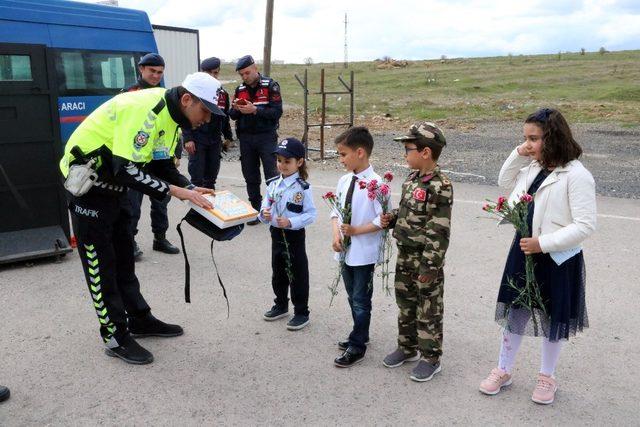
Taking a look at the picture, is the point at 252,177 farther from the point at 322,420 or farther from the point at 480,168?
the point at 480,168

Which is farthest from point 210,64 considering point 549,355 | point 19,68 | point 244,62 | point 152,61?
point 549,355

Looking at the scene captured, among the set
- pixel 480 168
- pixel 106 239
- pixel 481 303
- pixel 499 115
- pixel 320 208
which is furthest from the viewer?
pixel 499 115

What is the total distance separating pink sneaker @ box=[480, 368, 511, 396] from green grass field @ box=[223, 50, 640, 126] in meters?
17.4

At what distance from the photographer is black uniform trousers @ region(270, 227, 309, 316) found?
14.0 feet

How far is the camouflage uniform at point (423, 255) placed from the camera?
338 cm

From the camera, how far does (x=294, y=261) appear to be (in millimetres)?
4285

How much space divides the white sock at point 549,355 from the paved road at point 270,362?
189mm

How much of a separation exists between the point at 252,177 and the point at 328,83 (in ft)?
101

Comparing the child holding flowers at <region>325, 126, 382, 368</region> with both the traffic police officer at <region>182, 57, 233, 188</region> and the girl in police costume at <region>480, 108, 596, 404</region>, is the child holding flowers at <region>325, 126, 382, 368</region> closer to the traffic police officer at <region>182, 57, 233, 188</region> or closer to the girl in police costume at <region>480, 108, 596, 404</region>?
the girl in police costume at <region>480, 108, 596, 404</region>

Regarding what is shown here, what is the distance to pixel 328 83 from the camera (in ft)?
122

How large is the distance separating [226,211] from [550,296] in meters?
1.92

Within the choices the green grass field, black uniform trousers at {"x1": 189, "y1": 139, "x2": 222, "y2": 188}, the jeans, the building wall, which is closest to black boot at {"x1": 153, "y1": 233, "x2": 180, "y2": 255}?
black uniform trousers at {"x1": 189, "y1": 139, "x2": 222, "y2": 188}

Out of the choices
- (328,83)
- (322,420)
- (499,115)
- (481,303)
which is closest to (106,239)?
(322,420)

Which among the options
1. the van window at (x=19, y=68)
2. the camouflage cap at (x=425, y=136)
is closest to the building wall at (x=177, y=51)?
the van window at (x=19, y=68)
